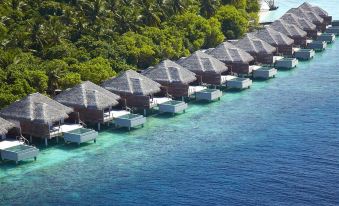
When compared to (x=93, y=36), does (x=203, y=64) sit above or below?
below

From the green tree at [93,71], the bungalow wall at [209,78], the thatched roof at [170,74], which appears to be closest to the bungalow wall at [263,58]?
the bungalow wall at [209,78]

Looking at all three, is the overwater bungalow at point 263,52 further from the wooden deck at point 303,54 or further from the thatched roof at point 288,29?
the thatched roof at point 288,29

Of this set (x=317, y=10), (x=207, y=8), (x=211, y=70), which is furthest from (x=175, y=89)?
(x=317, y=10)

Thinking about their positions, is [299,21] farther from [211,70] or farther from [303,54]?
[211,70]

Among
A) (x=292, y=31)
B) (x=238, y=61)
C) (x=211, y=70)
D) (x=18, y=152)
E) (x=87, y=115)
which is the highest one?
(x=292, y=31)

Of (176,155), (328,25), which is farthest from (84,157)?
(328,25)

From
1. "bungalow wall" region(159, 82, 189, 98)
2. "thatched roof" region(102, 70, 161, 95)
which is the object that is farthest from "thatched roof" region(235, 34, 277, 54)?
"thatched roof" region(102, 70, 161, 95)

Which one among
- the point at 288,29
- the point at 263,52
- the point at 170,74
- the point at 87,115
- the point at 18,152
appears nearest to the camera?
the point at 18,152
